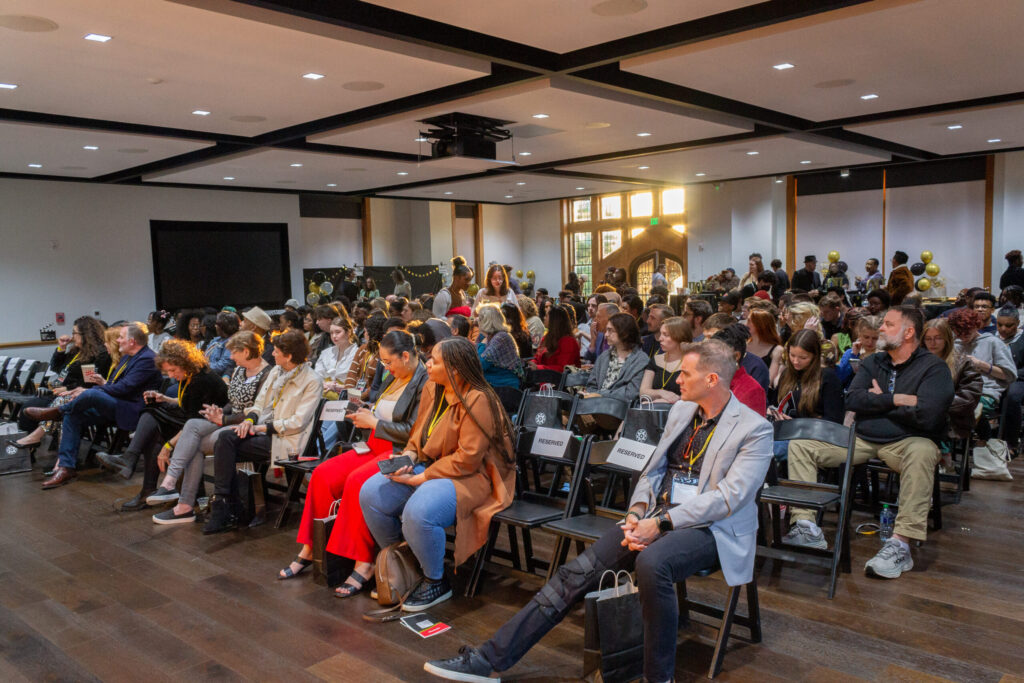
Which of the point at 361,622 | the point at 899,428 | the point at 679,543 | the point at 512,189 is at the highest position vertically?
the point at 512,189

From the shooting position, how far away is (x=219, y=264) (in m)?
14.0

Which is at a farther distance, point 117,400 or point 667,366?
point 117,400

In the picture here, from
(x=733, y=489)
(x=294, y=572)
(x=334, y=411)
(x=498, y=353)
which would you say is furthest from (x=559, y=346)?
(x=733, y=489)

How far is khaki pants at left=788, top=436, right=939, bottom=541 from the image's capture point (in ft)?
13.0

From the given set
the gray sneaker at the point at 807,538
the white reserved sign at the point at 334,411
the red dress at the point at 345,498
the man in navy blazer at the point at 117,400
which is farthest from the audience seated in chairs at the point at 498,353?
the man in navy blazer at the point at 117,400

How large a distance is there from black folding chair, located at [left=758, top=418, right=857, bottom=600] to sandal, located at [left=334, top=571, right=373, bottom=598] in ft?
6.62

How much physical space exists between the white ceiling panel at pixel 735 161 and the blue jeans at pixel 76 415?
795 cm

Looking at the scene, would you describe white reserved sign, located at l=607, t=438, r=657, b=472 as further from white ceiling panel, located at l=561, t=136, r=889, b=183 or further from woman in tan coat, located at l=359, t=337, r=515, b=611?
white ceiling panel, located at l=561, t=136, r=889, b=183

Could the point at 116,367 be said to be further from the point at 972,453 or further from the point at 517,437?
the point at 972,453

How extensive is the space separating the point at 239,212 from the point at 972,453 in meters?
12.5

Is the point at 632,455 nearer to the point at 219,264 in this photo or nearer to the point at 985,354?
the point at 985,354

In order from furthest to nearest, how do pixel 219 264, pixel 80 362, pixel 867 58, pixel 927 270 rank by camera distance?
pixel 219 264 → pixel 927 270 → pixel 80 362 → pixel 867 58

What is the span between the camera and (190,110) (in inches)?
297

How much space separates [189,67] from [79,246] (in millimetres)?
7980
